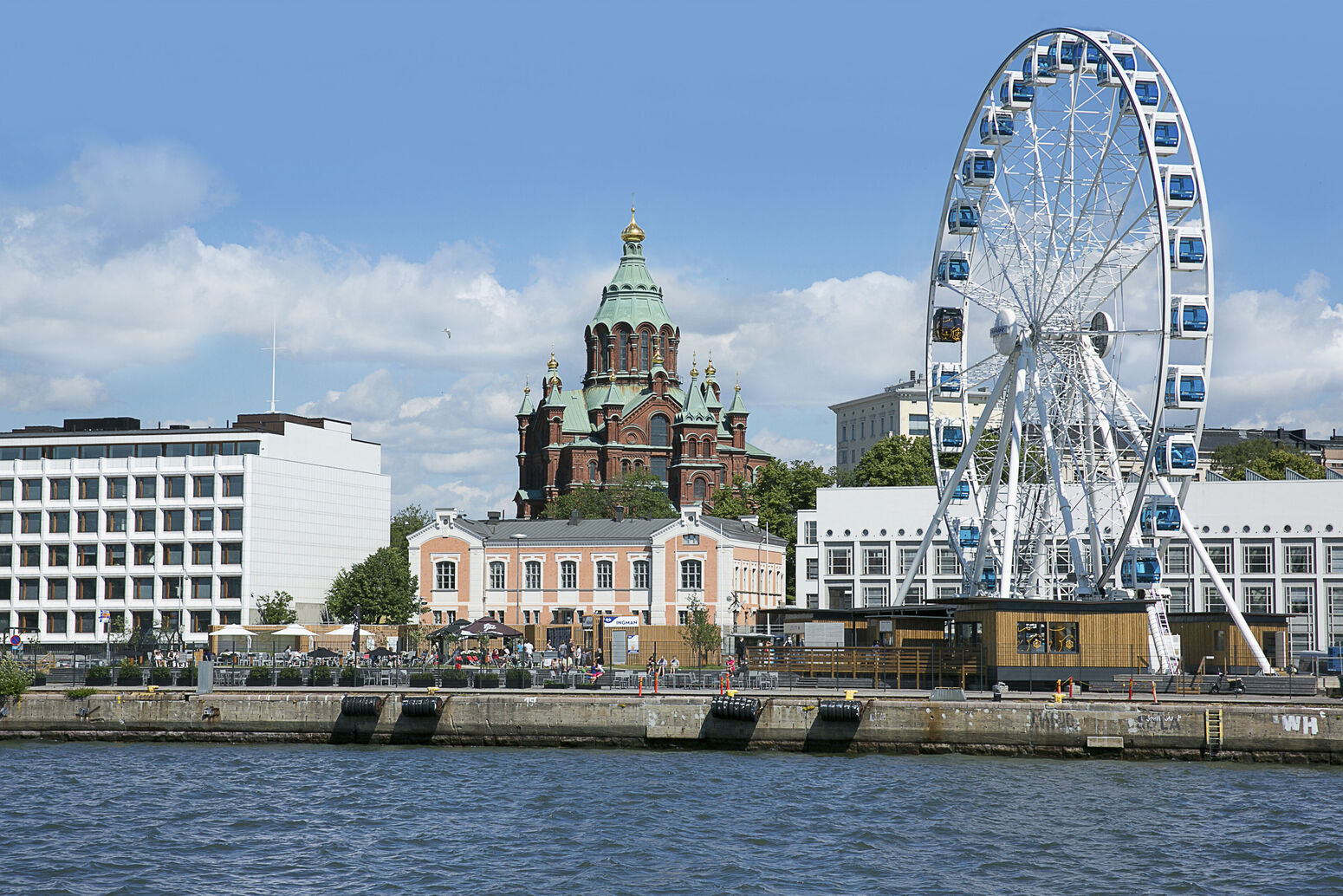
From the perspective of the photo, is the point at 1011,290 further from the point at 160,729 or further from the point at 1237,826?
the point at 160,729

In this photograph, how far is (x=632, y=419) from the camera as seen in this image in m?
163

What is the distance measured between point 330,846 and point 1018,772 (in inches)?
723

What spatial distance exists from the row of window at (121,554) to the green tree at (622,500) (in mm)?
34160

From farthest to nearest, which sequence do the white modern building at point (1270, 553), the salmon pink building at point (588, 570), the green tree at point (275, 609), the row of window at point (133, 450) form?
the row of window at point (133, 450) < the green tree at point (275, 609) < the salmon pink building at point (588, 570) < the white modern building at point (1270, 553)

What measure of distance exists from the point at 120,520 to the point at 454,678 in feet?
223

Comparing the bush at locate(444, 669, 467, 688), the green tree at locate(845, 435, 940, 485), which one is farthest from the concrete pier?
the green tree at locate(845, 435, 940, 485)

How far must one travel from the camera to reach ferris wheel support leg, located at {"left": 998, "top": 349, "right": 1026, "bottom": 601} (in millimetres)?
60156

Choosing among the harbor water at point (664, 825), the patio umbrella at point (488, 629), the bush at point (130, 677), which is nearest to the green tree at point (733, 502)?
the patio umbrella at point (488, 629)

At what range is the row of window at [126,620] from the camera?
377 feet

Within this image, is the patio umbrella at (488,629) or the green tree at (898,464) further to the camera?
the green tree at (898,464)

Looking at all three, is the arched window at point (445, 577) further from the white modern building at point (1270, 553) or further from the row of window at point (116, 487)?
the white modern building at point (1270, 553)

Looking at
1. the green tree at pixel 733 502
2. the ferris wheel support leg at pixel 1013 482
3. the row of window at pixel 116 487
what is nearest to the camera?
the ferris wheel support leg at pixel 1013 482

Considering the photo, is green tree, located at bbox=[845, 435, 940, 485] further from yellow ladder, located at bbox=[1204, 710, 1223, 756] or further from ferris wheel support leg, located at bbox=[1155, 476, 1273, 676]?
yellow ladder, located at bbox=[1204, 710, 1223, 756]

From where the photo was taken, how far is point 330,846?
115 feet
